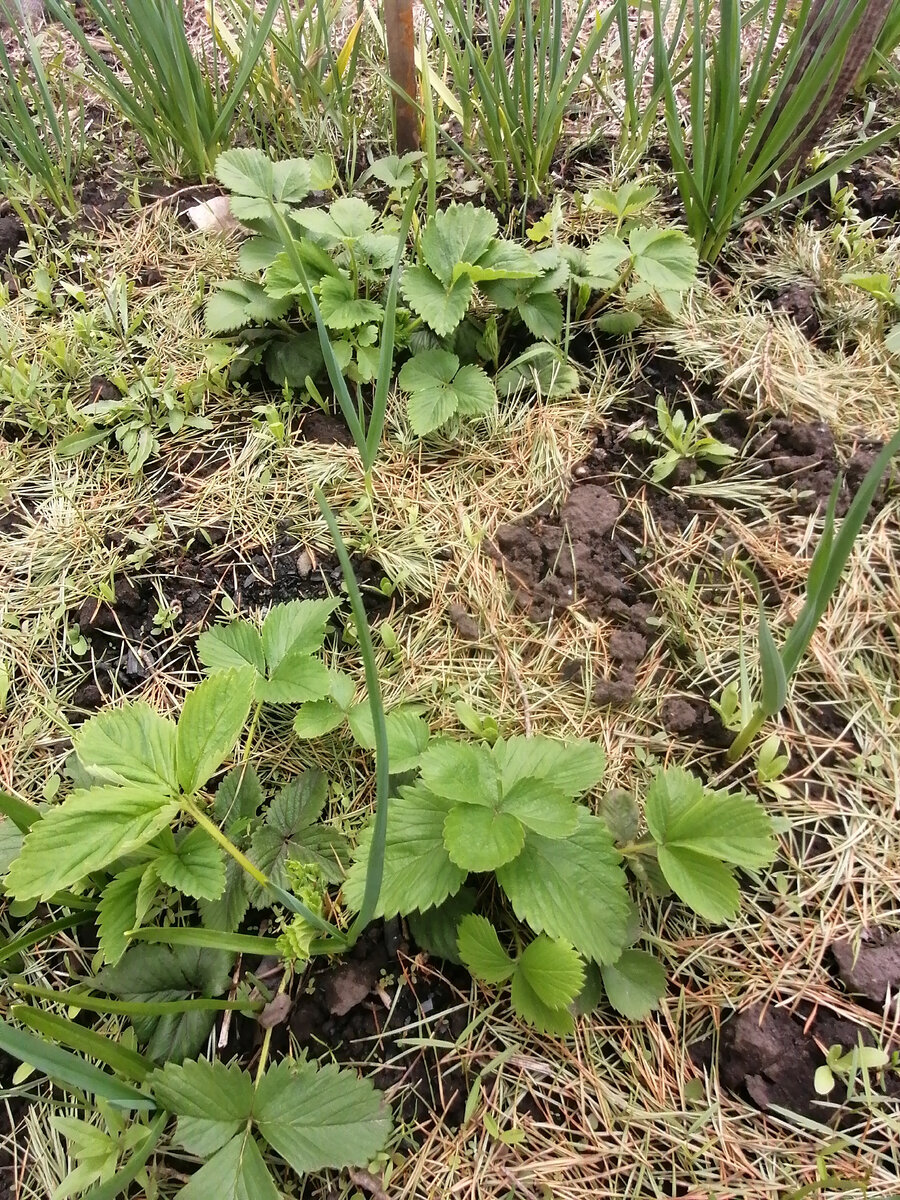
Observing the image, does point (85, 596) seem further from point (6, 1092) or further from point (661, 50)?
point (661, 50)

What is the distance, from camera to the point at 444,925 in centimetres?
92

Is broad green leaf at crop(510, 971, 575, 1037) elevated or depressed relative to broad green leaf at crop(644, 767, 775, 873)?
depressed

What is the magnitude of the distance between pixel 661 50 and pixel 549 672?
114cm

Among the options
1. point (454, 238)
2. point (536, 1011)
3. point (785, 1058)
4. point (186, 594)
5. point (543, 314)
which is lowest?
point (785, 1058)

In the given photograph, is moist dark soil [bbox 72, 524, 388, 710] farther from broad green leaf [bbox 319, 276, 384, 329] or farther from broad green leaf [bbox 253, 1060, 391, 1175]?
broad green leaf [bbox 253, 1060, 391, 1175]

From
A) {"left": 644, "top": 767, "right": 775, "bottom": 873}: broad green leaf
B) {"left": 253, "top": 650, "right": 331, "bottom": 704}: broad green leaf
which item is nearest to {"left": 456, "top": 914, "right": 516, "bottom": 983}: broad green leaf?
{"left": 644, "top": 767, "right": 775, "bottom": 873}: broad green leaf

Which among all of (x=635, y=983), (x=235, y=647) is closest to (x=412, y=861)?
(x=635, y=983)

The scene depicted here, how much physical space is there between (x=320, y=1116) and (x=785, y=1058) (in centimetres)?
54

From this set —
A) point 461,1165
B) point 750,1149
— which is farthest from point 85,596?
point 750,1149

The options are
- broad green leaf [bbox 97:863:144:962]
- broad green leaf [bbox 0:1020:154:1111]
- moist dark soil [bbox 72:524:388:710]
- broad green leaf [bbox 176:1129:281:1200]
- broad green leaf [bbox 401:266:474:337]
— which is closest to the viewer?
broad green leaf [bbox 0:1020:154:1111]

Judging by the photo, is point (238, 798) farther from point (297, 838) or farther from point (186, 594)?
point (186, 594)

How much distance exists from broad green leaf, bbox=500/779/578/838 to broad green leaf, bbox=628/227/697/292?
0.95 meters

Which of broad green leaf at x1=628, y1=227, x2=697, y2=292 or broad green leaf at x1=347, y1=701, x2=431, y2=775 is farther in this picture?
broad green leaf at x1=628, y1=227, x2=697, y2=292

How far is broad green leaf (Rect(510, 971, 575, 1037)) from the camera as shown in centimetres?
84
